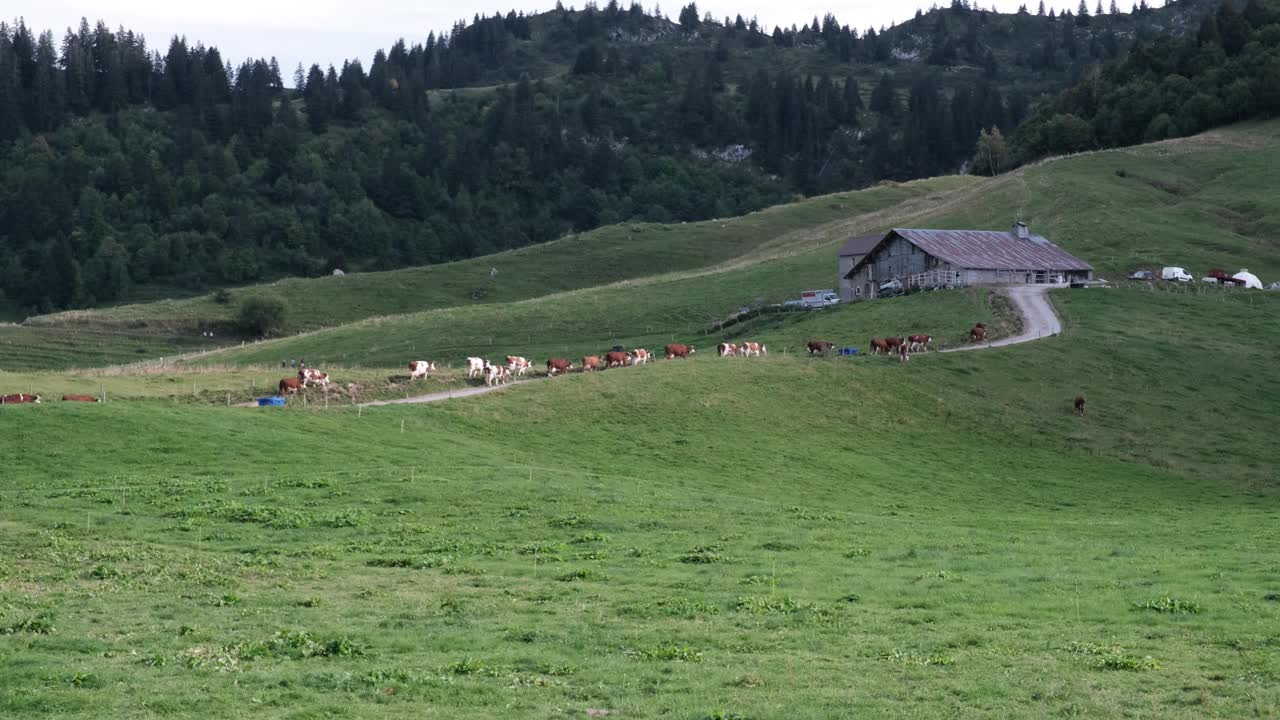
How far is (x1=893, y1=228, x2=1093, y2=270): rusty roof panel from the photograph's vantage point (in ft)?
319

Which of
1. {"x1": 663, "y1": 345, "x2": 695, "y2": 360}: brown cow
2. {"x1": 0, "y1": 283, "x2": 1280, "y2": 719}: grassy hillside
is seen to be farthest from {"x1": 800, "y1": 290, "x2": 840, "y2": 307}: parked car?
{"x1": 0, "y1": 283, "x2": 1280, "y2": 719}: grassy hillside

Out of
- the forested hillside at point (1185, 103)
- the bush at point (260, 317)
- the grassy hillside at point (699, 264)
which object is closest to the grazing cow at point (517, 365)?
the grassy hillside at point (699, 264)

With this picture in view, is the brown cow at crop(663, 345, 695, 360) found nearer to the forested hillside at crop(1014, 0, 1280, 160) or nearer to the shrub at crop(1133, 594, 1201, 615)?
the shrub at crop(1133, 594, 1201, 615)

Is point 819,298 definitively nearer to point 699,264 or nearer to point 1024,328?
point 1024,328

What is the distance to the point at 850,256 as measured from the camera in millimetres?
107500

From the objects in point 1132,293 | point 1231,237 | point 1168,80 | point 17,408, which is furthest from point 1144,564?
point 1168,80

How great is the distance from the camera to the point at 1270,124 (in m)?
172

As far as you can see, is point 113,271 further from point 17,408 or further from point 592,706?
point 592,706

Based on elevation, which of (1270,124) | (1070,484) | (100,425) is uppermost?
(1270,124)

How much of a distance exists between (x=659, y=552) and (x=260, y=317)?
3873 inches

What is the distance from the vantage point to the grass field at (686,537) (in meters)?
17.2

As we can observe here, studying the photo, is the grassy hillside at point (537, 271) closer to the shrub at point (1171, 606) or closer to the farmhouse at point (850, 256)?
the farmhouse at point (850, 256)

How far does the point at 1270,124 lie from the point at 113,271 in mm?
155727

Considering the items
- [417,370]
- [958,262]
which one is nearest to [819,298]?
[958,262]
